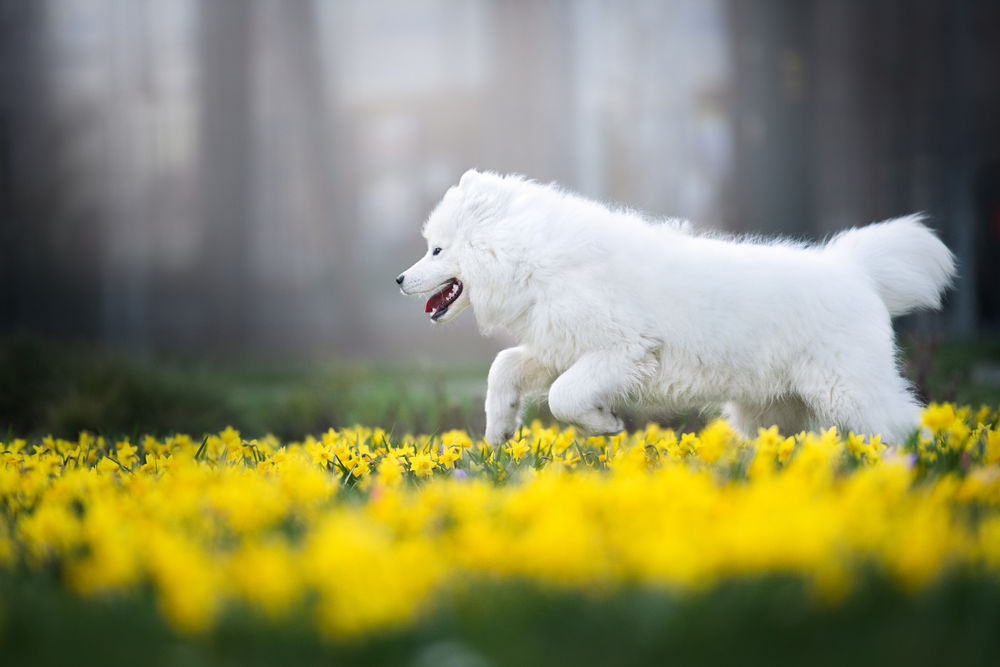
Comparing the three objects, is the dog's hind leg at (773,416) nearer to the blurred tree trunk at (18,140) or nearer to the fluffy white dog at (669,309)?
the fluffy white dog at (669,309)

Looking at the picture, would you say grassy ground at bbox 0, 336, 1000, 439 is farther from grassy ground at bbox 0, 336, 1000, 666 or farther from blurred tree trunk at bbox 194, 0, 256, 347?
blurred tree trunk at bbox 194, 0, 256, 347

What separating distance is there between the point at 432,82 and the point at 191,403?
7.52m

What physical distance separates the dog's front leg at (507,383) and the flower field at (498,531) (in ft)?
1.47

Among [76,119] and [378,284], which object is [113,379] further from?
[76,119]

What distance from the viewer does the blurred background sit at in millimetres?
10586

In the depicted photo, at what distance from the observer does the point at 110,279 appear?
1405 cm

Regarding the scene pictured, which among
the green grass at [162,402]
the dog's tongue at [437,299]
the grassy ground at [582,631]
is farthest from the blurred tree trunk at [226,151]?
the grassy ground at [582,631]

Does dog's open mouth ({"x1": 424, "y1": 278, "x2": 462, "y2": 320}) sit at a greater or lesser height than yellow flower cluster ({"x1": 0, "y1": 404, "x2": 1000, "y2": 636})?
greater

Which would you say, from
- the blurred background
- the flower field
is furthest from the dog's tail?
the blurred background

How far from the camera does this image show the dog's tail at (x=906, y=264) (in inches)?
139

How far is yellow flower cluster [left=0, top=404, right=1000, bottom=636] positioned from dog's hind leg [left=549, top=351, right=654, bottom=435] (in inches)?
5.7

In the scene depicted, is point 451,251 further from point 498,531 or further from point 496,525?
point 498,531

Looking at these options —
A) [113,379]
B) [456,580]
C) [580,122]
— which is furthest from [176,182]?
[456,580]

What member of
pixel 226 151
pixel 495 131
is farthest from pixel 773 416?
pixel 226 151
